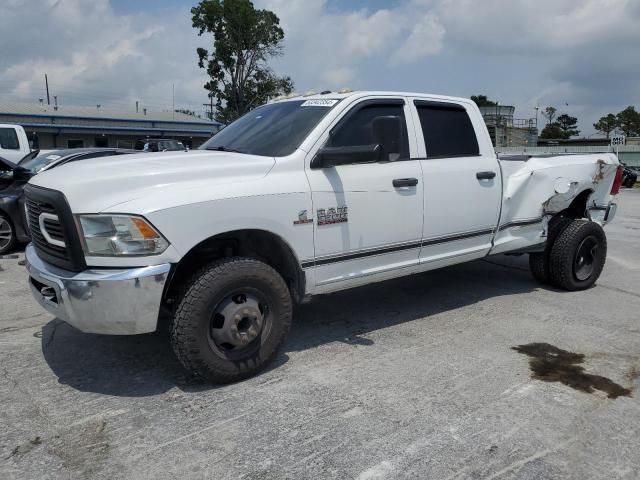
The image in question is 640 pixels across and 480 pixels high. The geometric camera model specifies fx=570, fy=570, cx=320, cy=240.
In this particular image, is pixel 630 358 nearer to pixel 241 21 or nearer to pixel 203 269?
pixel 203 269

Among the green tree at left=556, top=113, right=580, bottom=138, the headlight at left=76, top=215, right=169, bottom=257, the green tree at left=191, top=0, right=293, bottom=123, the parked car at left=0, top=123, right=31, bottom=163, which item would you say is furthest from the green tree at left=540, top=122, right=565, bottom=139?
the headlight at left=76, top=215, right=169, bottom=257

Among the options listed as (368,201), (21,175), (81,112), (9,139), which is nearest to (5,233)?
(21,175)

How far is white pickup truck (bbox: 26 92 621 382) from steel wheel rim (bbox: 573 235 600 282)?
1.01 m

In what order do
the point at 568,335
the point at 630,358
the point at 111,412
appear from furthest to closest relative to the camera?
the point at 568,335
the point at 630,358
the point at 111,412

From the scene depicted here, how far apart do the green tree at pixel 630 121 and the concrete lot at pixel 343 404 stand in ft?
320

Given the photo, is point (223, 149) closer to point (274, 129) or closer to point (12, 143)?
point (274, 129)

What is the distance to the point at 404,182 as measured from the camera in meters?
4.38

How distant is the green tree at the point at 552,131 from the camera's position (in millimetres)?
97625

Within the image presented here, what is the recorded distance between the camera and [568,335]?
4.69m

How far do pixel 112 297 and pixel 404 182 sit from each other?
90.3 inches

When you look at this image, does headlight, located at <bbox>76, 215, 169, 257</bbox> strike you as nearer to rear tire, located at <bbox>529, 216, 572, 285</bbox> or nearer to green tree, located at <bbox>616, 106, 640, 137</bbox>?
rear tire, located at <bbox>529, 216, 572, 285</bbox>

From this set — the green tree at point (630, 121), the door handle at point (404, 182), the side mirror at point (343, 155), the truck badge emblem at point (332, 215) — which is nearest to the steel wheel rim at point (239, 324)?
the truck badge emblem at point (332, 215)

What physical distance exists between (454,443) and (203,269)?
178 centimetres

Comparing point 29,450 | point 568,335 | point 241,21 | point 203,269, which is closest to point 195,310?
point 203,269
